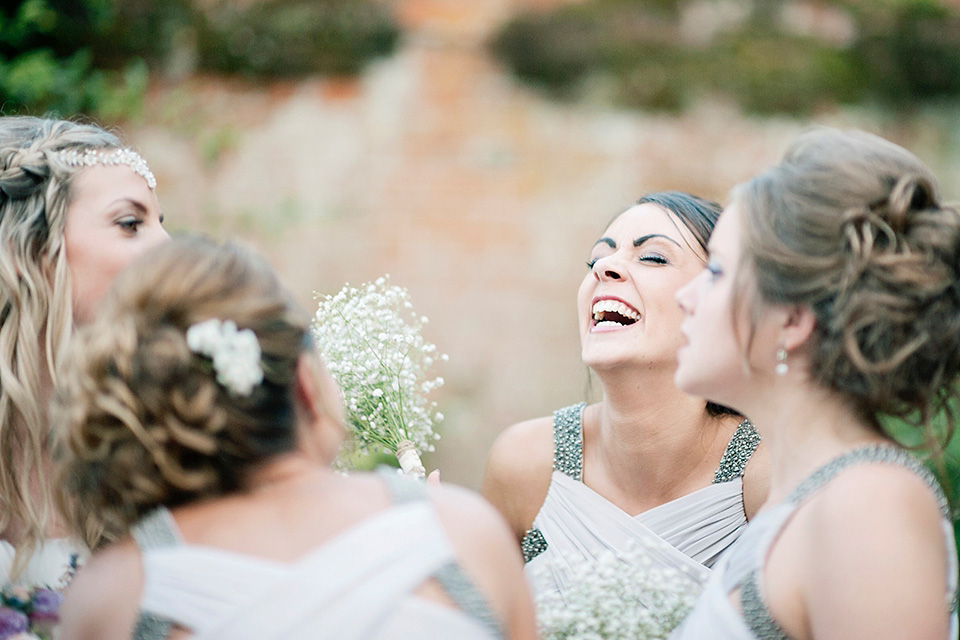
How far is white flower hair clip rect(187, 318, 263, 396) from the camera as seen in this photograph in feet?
4.79

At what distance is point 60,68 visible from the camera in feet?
17.3

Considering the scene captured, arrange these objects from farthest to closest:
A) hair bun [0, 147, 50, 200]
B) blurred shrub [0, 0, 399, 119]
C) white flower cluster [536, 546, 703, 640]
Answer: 1. blurred shrub [0, 0, 399, 119]
2. hair bun [0, 147, 50, 200]
3. white flower cluster [536, 546, 703, 640]

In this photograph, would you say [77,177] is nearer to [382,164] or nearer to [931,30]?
[382,164]

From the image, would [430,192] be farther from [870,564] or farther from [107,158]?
[870,564]

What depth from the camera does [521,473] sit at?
3.09 m

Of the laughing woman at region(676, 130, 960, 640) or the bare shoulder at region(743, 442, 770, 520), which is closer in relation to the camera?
the laughing woman at region(676, 130, 960, 640)

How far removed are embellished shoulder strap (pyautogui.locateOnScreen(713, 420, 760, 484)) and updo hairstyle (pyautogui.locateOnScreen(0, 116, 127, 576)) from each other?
1.98 metres

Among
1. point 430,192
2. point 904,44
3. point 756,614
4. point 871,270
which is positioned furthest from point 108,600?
point 904,44

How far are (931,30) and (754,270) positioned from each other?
15.3 ft


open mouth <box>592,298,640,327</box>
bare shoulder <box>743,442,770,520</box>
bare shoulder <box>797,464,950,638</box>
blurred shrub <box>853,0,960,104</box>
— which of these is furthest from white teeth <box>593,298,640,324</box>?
blurred shrub <box>853,0,960,104</box>

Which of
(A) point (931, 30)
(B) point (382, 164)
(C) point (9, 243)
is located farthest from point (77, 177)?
(A) point (931, 30)

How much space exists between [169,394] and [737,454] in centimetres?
195

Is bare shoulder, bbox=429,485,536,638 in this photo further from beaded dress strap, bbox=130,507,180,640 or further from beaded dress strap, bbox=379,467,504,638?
beaded dress strap, bbox=130,507,180,640

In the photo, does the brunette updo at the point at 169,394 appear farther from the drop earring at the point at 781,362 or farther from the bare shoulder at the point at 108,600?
the drop earring at the point at 781,362
